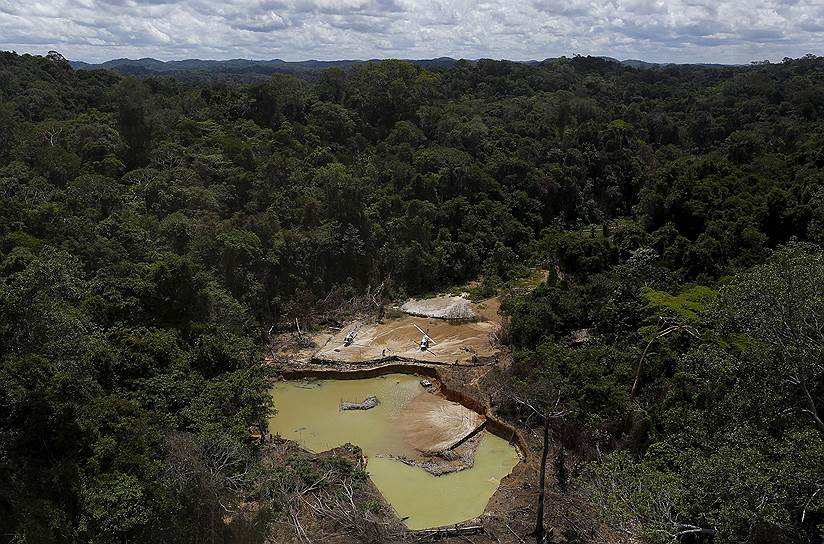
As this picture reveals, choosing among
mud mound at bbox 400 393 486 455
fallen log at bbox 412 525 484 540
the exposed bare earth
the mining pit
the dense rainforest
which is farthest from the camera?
mud mound at bbox 400 393 486 455

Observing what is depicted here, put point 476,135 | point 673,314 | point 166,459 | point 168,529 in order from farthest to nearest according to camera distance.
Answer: point 476,135 < point 673,314 < point 166,459 < point 168,529

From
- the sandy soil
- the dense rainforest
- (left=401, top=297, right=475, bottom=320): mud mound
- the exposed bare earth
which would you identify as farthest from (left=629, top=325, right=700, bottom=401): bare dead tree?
(left=401, top=297, right=475, bottom=320): mud mound

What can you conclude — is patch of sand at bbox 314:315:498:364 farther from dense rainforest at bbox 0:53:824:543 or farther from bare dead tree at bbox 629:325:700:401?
bare dead tree at bbox 629:325:700:401

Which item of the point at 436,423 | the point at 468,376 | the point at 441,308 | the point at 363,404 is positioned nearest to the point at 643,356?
the point at 436,423

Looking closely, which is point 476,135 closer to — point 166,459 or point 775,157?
point 775,157

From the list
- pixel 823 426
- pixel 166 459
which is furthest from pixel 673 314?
pixel 166 459

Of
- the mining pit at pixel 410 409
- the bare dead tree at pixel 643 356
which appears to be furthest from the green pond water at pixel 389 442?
the bare dead tree at pixel 643 356
